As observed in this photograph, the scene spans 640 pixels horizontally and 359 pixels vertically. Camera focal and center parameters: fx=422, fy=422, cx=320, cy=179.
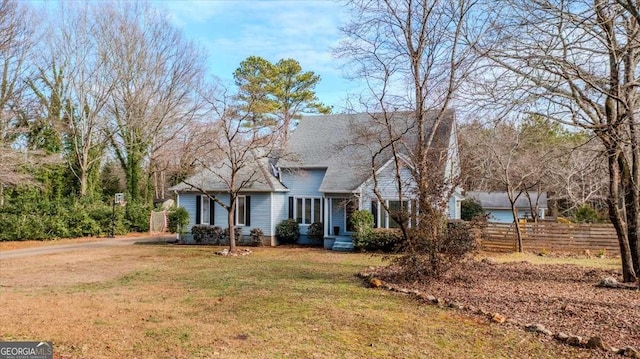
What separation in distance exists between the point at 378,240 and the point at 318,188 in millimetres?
4883

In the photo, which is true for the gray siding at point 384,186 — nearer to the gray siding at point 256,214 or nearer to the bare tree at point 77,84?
the gray siding at point 256,214

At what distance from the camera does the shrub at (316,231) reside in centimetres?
2087

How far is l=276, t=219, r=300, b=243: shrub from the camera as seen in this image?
2094 cm

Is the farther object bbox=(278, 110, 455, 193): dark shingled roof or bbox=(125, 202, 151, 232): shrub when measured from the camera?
bbox=(125, 202, 151, 232): shrub

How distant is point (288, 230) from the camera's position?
20.9m

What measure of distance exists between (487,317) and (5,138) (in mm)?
28036

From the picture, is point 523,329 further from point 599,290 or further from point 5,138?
Answer: point 5,138

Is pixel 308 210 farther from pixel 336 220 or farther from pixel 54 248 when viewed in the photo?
pixel 54 248

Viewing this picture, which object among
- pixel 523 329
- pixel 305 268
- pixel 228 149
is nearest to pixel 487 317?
pixel 523 329

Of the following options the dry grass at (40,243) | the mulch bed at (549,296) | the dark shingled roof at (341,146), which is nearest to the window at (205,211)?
the dark shingled roof at (341,146)

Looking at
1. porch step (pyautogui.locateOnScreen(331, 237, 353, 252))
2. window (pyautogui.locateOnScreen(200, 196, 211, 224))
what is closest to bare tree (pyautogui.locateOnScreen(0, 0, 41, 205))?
window (pyautogui.locateOnScreen(200, 196, 211, 224))

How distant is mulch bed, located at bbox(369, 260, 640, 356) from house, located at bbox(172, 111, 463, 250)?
759cm

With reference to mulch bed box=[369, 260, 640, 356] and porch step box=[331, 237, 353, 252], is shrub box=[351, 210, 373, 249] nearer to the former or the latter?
porch step box=[331, 237, 353, 252]

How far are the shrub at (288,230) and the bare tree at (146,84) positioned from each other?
14.7 meters
